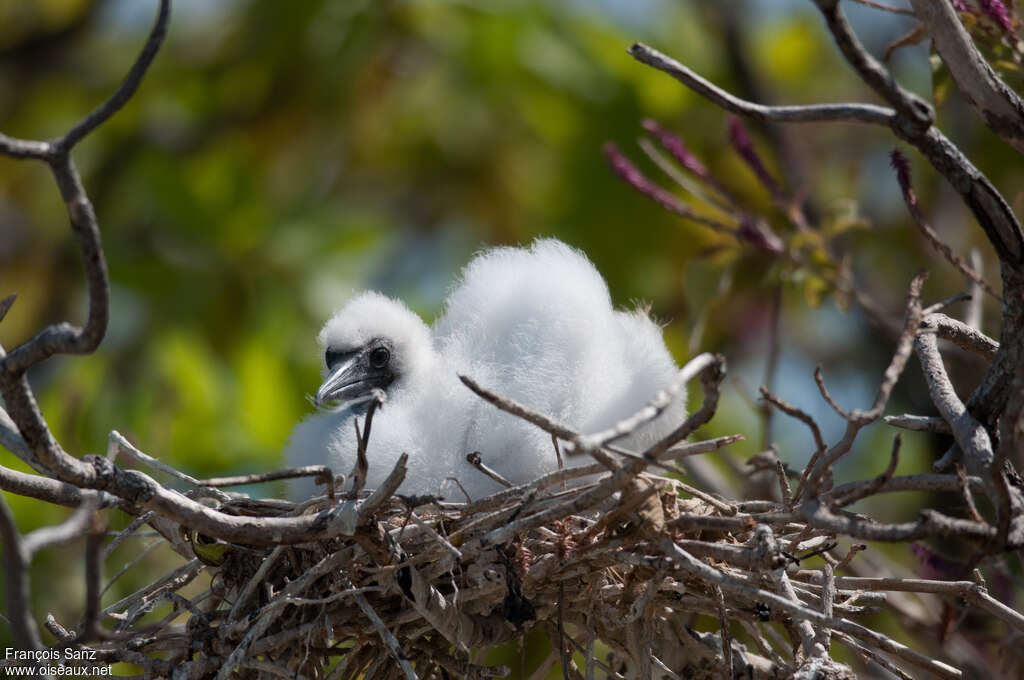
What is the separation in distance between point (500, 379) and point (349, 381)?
0.60 m

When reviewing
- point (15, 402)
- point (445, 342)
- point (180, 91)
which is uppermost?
point (180, 91)

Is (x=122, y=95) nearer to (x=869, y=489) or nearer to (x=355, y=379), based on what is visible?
(x=869, y=489)

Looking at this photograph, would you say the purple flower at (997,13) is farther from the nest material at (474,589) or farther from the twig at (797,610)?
the twig at (797,610)

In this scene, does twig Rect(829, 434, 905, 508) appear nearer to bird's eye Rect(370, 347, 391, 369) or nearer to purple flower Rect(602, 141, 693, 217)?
purple flower Rect(602, 141, 693, 217)

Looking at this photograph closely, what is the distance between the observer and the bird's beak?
279 cm

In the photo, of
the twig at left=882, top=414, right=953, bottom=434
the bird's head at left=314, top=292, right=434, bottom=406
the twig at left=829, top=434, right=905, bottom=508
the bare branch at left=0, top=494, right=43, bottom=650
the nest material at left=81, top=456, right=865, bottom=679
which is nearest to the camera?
the bare branch at left=0, top=494, right=43, bottom=650

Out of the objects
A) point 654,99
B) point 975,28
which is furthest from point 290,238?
point 975,28

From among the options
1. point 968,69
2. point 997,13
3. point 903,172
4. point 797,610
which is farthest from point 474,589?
point 997,13

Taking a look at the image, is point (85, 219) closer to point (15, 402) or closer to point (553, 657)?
point (15, 402)

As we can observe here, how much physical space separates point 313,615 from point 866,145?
415 centimetres

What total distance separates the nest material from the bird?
22cm

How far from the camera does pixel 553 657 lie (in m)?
2.26

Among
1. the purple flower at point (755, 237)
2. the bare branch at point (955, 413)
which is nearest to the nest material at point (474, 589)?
the bare branch at point (955, 413)

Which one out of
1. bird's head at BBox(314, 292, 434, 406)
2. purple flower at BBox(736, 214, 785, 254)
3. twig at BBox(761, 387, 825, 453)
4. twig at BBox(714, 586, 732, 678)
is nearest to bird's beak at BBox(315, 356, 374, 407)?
bird's head at BBox(314, 292, 434, 406)
